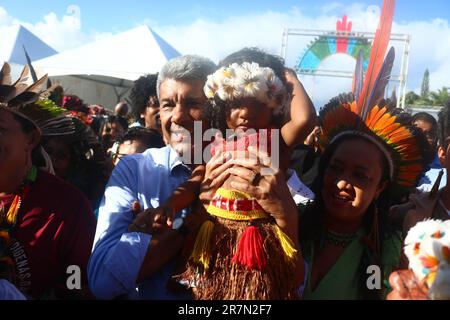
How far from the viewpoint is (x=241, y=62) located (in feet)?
6.54

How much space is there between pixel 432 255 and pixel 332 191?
0.78m

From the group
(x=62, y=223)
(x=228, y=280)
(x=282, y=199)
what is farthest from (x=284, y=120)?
(x=62, y=223)

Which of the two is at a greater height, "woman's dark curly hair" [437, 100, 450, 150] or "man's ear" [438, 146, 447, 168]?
"woman's dark curly hair" [437, 100, 450, 150]

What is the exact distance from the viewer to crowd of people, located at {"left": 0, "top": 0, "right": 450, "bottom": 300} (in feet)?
5.51

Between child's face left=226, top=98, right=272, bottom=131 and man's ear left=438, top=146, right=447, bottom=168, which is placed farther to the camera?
man's ear left=438, top=146, right=447, bottom=168

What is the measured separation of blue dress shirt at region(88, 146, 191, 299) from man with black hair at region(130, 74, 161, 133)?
7.58ft

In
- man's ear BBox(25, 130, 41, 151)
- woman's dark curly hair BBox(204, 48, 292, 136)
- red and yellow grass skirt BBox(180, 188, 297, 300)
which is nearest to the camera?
red and yellow grass skirt BBox(180, 188, 297, 300)

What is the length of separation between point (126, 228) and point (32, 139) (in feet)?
2.73

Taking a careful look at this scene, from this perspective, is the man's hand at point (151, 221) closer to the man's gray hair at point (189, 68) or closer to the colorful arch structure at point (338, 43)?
the man's gray hair at point (189, 68)

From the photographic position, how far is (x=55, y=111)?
8.23 feet

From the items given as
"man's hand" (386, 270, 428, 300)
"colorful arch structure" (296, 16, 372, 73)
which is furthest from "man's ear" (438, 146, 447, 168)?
"colorful arch structure" (296, 16, 372, 73)

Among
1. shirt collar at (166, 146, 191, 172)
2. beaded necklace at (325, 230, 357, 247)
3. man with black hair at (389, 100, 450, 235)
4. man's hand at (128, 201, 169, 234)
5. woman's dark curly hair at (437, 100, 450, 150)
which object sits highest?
woman's dark curly hair at (437, 100, 450, 150)

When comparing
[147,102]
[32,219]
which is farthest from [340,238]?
[147,102]

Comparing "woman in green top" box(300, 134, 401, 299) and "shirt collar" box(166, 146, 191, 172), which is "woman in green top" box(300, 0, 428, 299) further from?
"shirt collar" box(166, 146, 191, 172)
